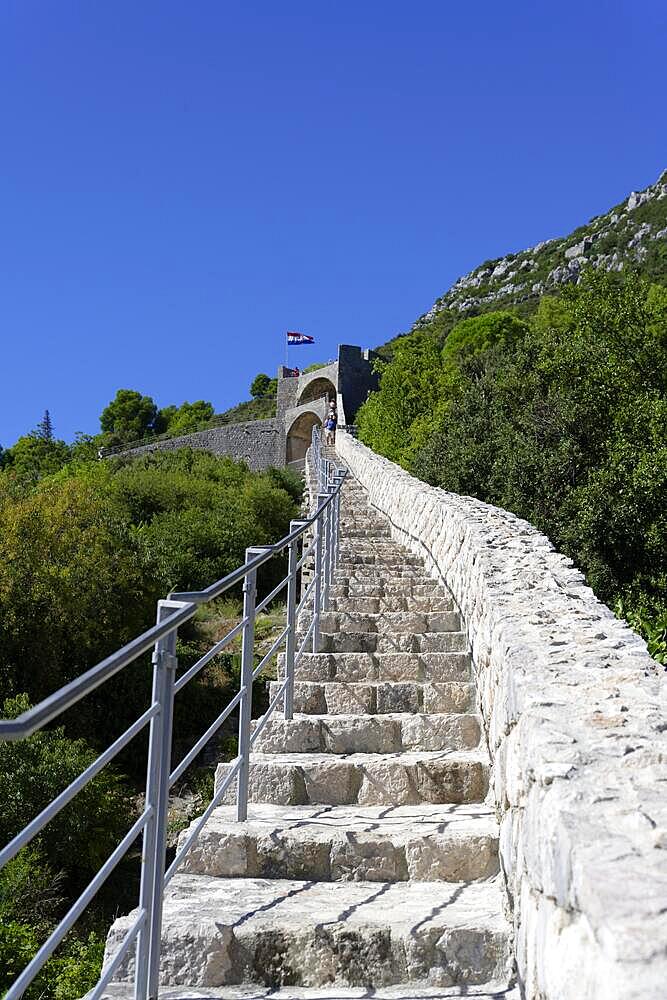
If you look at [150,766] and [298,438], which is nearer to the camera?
[150,766]

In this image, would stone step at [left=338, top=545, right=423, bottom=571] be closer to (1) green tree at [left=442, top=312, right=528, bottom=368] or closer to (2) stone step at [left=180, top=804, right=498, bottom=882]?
(2) stone step at [left=180, top=804, right=498, bottom=882]

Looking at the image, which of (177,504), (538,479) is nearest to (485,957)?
(538,479)

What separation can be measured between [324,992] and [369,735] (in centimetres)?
186

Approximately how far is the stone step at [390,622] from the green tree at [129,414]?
75.8m

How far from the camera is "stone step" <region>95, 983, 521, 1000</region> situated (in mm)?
2750

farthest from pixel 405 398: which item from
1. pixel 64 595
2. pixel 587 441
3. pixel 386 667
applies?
pixel 386 667

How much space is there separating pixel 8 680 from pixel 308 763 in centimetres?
1278

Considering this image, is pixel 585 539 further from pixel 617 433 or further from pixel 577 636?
pixel 577 636

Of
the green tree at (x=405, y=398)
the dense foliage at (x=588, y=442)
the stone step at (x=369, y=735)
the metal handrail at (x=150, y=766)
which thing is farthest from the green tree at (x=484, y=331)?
the metal handrail at (x=150, y=766)

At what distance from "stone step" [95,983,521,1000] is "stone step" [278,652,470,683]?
Result: 270 centimetres

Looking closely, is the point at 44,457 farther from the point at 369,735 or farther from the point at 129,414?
the point at 369,735

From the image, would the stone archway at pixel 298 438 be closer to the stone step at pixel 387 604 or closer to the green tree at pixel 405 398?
the green tree at pixel 405 398

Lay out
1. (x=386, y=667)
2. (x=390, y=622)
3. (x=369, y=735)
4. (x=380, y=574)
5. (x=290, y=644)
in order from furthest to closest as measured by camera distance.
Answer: (x=380, y=574), (x=390, y=622), (x=386, y=667), (x=290, y=644), (x=369, y=735)

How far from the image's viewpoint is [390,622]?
258 inches
